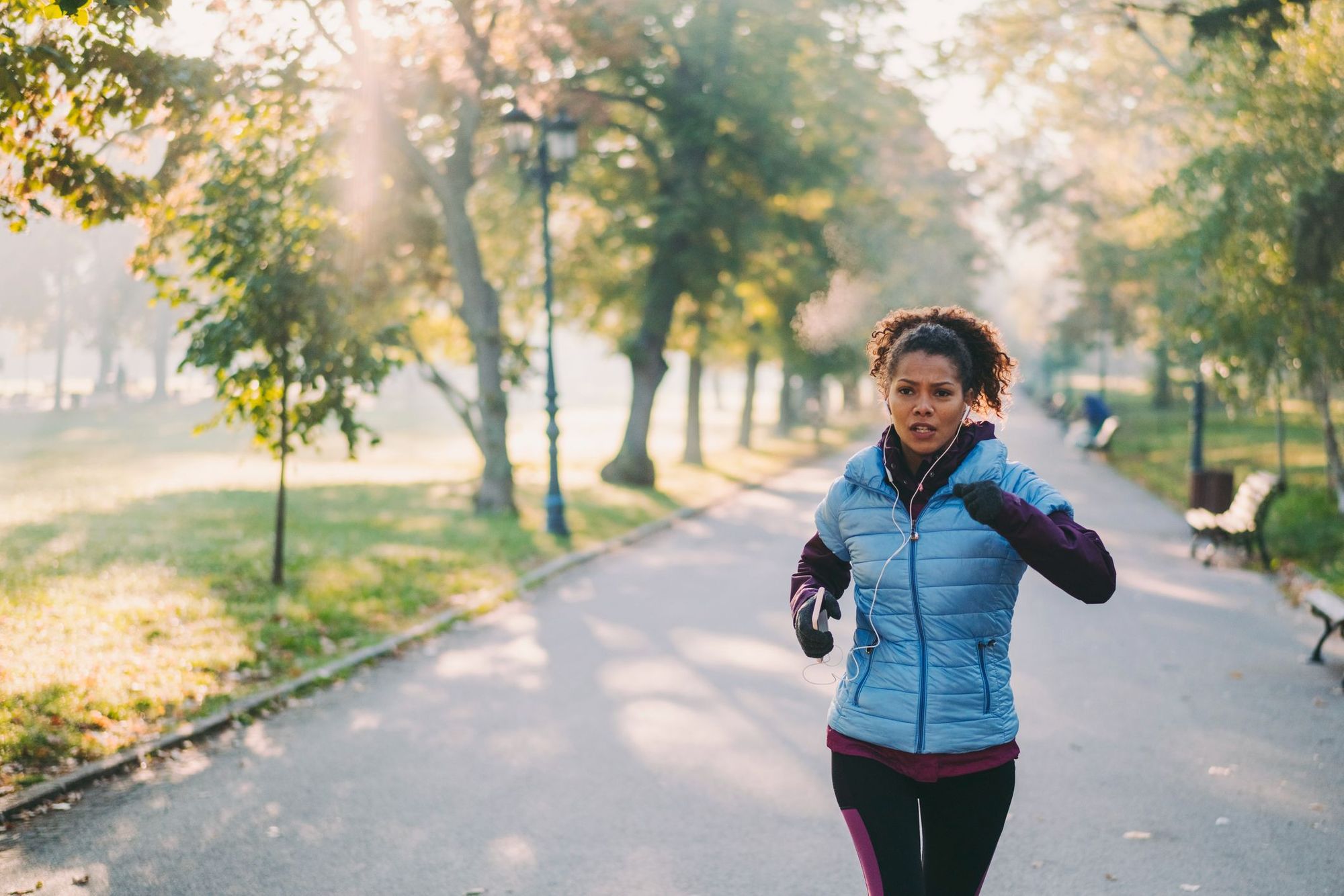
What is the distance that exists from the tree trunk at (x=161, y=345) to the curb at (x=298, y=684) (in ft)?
147

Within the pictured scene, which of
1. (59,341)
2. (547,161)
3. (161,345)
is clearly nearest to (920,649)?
(547,161)

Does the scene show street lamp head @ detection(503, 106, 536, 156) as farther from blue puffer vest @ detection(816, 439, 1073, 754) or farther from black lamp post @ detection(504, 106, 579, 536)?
blue puffer vest @ detection(816, 439, 1073, 754)

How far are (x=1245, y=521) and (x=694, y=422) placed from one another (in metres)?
18.8

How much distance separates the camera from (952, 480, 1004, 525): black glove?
277 centimetres

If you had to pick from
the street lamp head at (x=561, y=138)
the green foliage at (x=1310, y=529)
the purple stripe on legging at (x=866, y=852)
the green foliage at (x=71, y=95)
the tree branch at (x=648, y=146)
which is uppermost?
the tree branch at (x=648, y=146)

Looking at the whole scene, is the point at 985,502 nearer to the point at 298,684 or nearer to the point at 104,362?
the point at 298,684

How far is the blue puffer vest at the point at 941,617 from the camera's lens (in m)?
2.96

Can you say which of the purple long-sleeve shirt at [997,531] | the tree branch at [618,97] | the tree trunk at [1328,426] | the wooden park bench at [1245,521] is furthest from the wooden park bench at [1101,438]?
the purple long-sleeve shirt at [997,531]

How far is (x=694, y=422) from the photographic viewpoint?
101ft

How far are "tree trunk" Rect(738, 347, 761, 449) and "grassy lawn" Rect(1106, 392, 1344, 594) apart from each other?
9.97m

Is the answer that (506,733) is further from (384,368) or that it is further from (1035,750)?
(384,368)

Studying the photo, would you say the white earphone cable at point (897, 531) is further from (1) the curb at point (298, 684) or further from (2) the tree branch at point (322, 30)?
(2) the tree branch at point (322, 30)

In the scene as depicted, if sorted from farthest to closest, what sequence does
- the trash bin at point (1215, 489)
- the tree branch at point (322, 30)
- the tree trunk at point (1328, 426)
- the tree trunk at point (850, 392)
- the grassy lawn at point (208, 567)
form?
the tree trunk at point (850, 392)
the trash bin at point (1215, 489)
the tree trunk at point (1328, 426)
the tree branch at point (322, 30)
the grassy lawn at point (208, 567)

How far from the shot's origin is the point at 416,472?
3014cm
